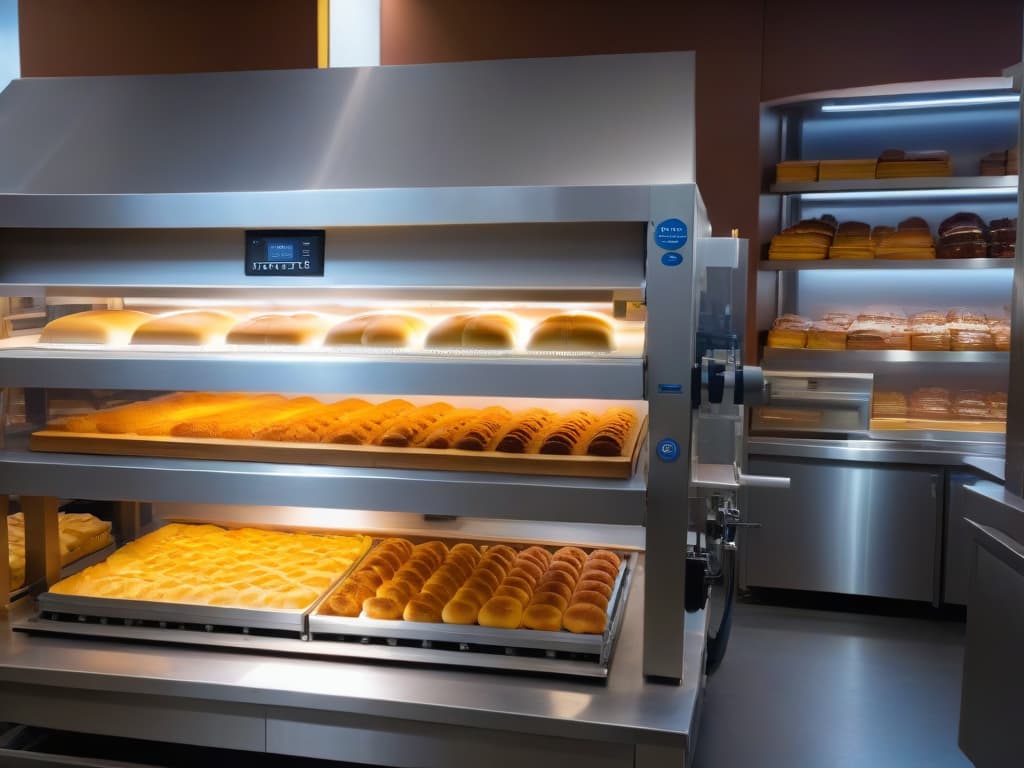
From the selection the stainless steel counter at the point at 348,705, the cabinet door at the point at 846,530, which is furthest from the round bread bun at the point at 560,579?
the cabinet door at the point at 846,530

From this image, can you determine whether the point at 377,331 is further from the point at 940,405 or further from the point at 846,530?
the point at 940,405

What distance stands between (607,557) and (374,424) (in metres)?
0.76

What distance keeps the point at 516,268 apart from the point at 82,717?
1.50 m

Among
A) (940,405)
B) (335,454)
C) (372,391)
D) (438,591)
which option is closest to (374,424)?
(335,454)

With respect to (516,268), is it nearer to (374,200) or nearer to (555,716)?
(374,200)

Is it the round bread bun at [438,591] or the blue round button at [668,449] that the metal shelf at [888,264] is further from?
the round bread bun at [438,591]

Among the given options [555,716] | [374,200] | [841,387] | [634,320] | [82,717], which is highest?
[374,200]

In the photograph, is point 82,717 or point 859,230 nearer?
point 82,717

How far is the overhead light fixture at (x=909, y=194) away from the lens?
4434 mm

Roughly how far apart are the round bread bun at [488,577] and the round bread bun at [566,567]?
151 millimetres

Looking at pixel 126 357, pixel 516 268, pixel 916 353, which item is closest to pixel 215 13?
pixel 126 357

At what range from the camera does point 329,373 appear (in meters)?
2.07

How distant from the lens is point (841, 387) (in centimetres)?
427

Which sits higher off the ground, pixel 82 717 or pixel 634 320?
pixel 634 320
